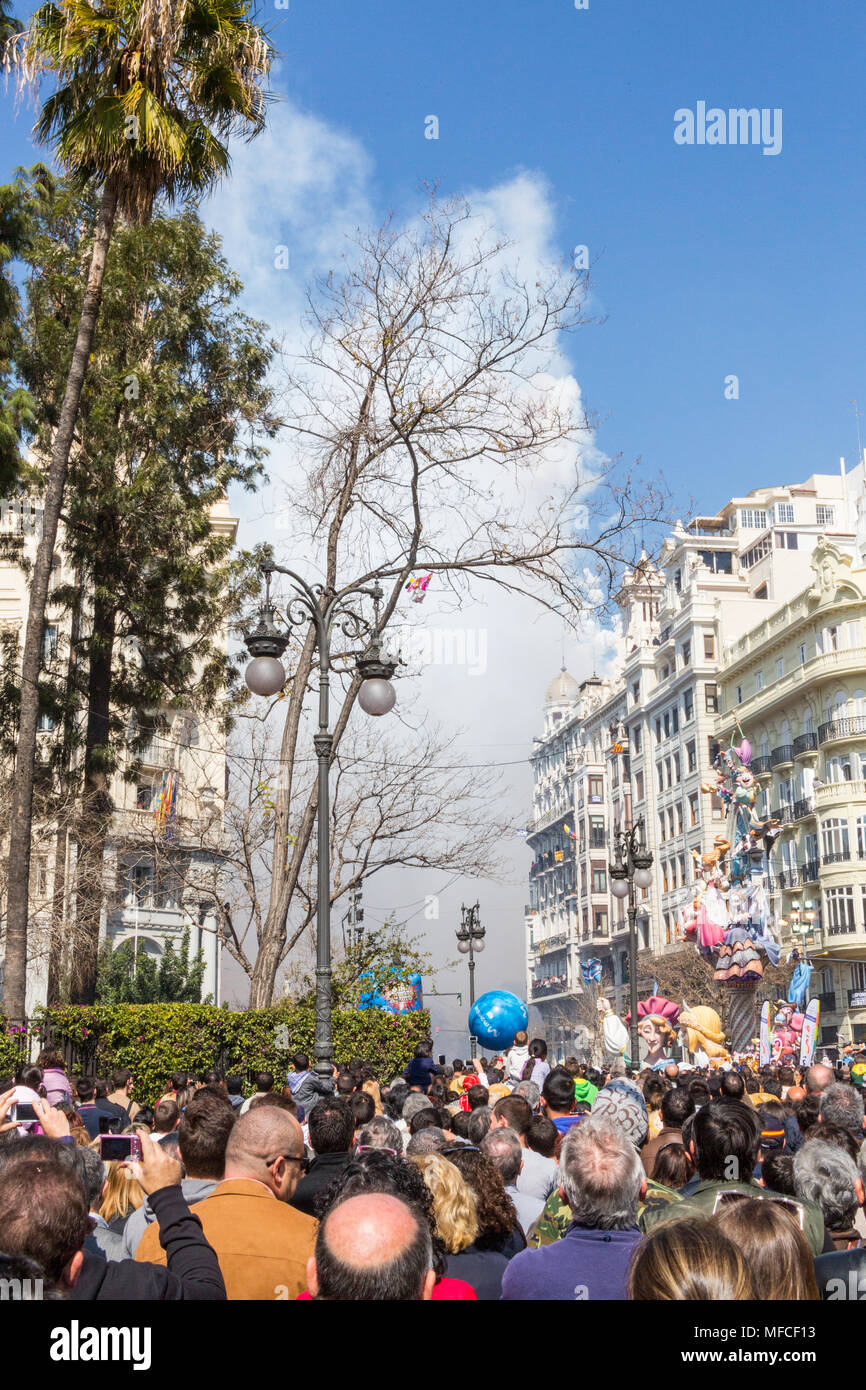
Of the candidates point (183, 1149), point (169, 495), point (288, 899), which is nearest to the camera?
point (183, 1149)

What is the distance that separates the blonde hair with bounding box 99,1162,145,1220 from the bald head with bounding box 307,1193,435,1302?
3009 millimetres

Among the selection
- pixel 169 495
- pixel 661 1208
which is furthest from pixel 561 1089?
pixel 169 495

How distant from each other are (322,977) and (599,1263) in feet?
27.7

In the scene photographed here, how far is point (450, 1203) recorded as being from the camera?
4551 millimetres

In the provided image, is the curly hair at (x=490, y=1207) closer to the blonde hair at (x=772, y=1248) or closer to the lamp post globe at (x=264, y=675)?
the blonde hair at (x=772, y=1248)

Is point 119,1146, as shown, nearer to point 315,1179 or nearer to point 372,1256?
point 315,1179

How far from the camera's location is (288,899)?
18766mm

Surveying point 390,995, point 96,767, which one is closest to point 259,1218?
point 390,995

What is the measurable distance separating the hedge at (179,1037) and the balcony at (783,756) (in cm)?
4213

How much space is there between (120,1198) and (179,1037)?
11501 millimetres

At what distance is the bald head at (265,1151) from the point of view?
4.45 metres

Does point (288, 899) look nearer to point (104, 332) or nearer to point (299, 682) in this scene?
point (299, 682)

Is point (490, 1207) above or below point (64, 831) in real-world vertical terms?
below

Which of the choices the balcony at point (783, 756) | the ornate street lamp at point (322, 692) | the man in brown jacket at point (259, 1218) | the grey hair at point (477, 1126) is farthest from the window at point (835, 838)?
the man in brown jacket at point (259, 1218)
